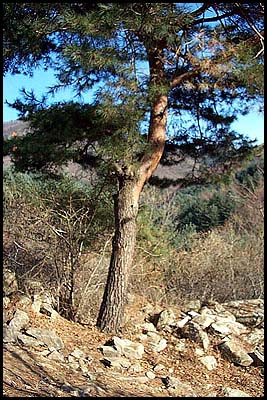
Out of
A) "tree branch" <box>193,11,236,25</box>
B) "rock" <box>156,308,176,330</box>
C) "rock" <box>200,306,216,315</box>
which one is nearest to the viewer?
"tree branch" <box>193,11,236,25</box>

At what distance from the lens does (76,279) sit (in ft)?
19.8

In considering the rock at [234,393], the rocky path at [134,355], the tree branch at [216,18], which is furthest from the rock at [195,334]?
the tree branch at [216,18]

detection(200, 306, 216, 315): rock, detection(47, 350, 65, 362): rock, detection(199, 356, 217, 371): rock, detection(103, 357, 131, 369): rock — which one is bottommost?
detection(199, 356, 217, 371): rock

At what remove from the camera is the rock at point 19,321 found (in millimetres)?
4697

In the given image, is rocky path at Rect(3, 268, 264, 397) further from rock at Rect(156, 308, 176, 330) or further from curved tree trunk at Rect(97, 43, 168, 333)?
curved tree trunk at Rect(97, 43, 168, 333)

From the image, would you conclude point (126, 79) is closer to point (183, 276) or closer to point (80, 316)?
point (80, 316)

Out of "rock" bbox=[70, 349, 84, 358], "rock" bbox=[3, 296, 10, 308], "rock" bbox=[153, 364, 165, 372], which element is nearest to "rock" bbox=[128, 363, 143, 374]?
"rock" bbox=[153, 364, 165, 372]

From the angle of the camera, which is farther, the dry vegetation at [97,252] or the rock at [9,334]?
the dry vegetation at [97,252]

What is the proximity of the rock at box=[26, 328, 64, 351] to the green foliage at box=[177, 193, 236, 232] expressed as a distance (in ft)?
28.4

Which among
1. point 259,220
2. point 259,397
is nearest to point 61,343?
point 259,397

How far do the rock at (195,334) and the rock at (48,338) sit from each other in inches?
68.0

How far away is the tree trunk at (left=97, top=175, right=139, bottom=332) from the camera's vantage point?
5367mm

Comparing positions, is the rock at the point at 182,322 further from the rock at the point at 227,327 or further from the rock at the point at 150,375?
the rock at the point at 150,375

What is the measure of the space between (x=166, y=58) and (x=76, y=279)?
10.0 feet
